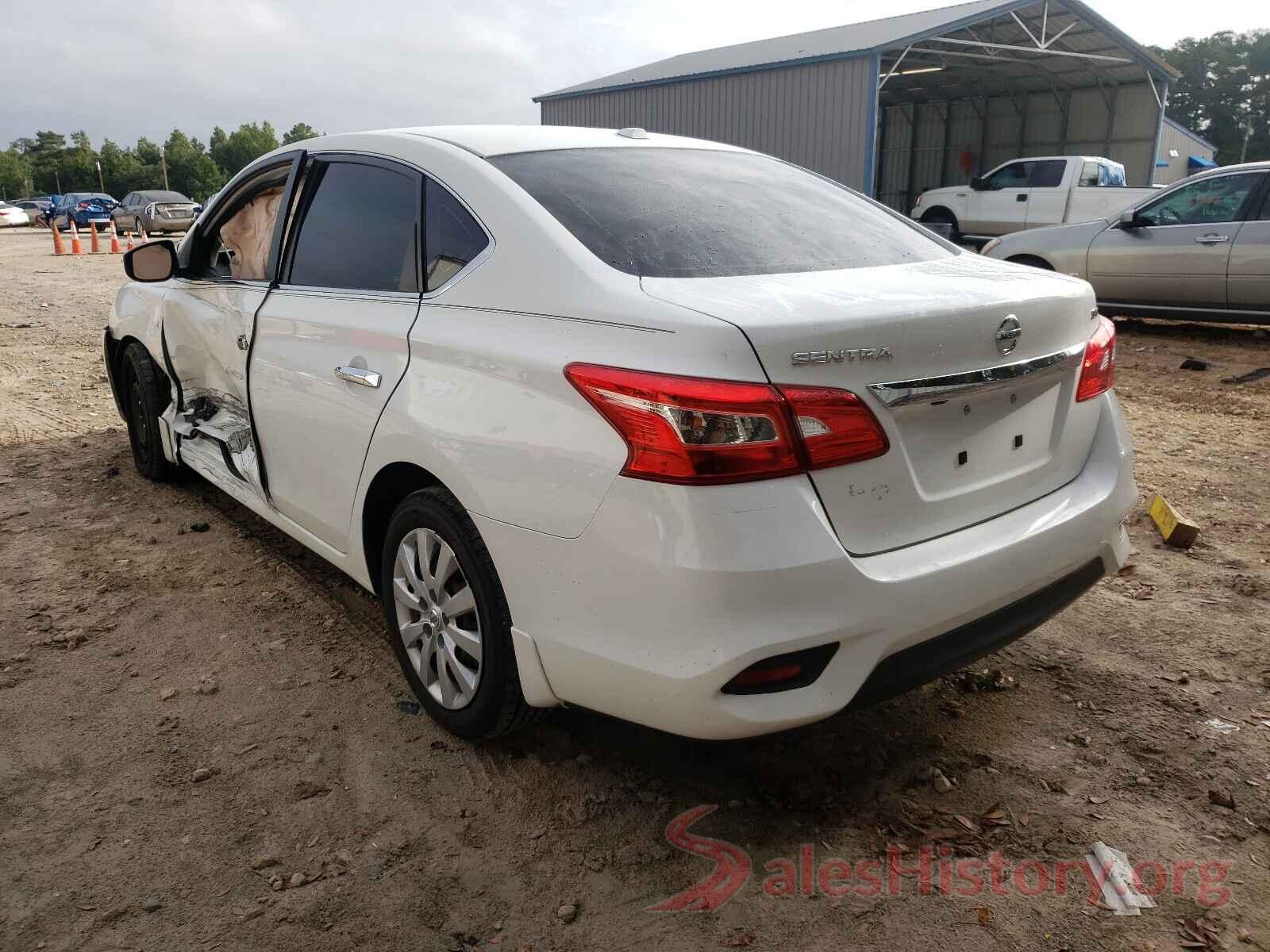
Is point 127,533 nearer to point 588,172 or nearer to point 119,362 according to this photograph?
point 119,362

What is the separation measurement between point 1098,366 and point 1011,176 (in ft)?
54.7

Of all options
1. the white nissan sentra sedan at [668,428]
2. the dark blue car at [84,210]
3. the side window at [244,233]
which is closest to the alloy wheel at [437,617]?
the white nissan sentra sedan at [668,428]

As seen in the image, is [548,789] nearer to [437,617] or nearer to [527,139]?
[437,617]

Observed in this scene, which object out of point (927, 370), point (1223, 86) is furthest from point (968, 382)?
point (1223, 86)

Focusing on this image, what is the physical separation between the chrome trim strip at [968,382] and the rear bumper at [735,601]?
293 mm

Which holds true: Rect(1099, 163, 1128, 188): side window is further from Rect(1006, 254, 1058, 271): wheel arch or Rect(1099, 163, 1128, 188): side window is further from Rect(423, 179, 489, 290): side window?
Rect(423, 179, 489, 290): side window

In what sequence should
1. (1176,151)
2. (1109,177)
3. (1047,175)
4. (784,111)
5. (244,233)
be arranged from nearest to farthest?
(244,233) → (1047,175) → (1109,177) → (784,111) → (1176,151)

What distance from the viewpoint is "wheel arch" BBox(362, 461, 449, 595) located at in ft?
8.82

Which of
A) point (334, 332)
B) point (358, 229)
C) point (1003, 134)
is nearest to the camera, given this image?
point (334, 332)

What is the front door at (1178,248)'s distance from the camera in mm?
8680

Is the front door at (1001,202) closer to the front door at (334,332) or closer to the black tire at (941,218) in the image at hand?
the black tire at (941,218)

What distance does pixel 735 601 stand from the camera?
1.94 metres

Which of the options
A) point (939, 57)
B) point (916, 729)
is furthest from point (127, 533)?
point (939, 57)

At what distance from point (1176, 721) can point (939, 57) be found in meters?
21.6
